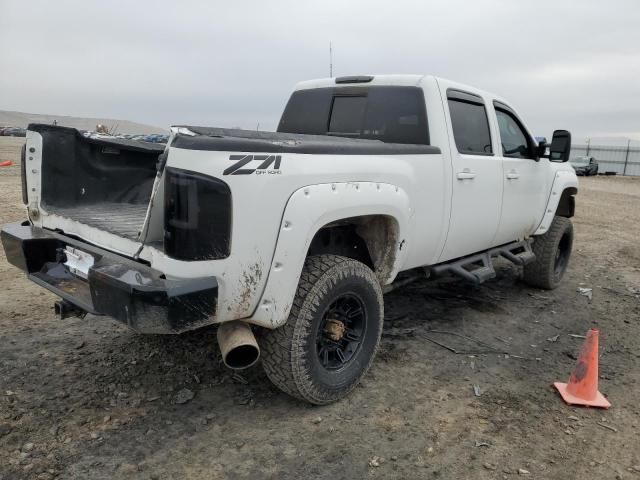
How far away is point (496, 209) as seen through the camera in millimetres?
4379

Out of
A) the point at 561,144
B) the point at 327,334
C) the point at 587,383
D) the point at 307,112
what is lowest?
the point at 587,383

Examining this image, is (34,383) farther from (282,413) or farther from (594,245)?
(594,245)

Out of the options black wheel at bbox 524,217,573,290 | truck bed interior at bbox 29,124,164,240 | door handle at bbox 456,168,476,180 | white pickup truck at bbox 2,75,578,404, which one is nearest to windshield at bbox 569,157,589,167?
black wheel at bbox 524,217,573,290

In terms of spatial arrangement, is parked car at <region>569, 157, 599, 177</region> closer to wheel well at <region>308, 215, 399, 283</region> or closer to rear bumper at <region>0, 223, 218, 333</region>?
wheel well at <region>308, 215, 399, 283</region>

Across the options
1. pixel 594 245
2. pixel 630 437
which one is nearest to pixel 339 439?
pixel 630 437

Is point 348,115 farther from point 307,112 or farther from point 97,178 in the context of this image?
point 97,178

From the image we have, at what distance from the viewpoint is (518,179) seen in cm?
470

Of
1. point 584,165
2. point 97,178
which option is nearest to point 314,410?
point 97,178

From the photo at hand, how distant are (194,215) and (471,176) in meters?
2.34

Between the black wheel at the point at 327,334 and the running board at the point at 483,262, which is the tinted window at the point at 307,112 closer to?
the running board at the point at 483,262

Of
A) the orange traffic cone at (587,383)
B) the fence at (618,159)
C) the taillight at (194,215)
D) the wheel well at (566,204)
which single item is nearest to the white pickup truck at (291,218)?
the taillight at (194,215)

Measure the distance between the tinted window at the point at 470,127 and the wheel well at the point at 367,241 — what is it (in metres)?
Answer: 1.04

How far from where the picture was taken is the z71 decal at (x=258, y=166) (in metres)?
2.33

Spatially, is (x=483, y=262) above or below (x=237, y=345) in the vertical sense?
above
